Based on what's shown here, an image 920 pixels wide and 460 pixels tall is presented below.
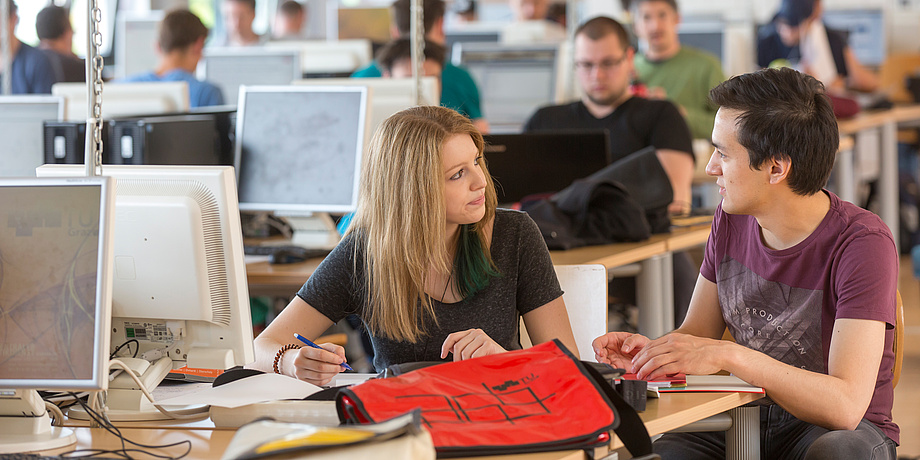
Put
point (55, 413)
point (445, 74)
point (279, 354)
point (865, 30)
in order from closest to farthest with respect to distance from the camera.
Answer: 1. point (55, 413)
2. point (279, 354)
3. point (445, 74)
4. point (865, 30)

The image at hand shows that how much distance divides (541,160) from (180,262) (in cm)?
188

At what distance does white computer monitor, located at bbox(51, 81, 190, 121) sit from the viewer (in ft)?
11.5

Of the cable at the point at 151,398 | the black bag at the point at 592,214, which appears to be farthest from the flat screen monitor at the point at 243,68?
the cable at the point at 151,398

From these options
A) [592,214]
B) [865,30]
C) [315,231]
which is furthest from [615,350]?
[865,30]

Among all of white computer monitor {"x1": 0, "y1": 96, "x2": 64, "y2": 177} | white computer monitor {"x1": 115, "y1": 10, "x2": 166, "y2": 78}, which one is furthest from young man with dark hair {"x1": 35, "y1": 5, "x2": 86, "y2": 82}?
white computer monitor {"x1": 0, "y1": 96, "x2": 64, "y2": 177}

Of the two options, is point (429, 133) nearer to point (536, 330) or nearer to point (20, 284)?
point (536, 330)

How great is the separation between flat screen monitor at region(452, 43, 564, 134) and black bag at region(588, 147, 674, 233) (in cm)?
184

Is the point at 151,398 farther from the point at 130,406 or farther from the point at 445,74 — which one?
the point at 445,74

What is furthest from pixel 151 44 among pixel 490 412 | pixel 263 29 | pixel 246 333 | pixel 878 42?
pixel 490 412

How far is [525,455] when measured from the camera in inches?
51.2

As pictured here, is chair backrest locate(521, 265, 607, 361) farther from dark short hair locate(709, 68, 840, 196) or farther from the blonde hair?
dark short hair locate(709, 68, 840, 196)

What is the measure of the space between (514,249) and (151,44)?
470cm

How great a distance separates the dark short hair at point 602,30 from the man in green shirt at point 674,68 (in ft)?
3.17

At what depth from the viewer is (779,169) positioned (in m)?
1.68
